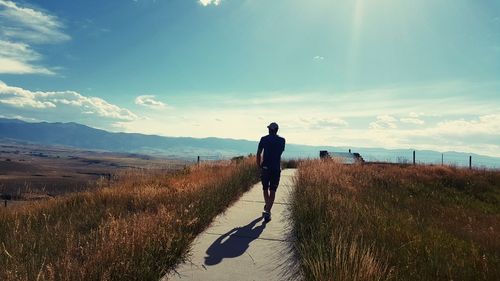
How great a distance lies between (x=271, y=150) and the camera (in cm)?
999

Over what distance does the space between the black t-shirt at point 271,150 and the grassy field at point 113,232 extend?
155cm

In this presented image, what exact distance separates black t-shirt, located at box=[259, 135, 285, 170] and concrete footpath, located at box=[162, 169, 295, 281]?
122cm

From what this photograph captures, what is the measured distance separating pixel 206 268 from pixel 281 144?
4.51 meters

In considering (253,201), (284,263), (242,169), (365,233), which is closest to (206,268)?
(284,263)

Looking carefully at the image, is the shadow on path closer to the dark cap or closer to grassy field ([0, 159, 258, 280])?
grassy field ([0, 159, 258, 280])

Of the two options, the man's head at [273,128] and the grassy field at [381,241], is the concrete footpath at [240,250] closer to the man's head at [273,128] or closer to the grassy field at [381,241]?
the grassy field at [381,241]

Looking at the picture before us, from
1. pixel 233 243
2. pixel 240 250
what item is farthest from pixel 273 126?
pixel 240 250

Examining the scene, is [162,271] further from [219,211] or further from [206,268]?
[219,211]

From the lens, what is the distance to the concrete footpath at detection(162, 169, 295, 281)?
5.96 m

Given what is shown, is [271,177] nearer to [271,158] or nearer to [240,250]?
[271,158]

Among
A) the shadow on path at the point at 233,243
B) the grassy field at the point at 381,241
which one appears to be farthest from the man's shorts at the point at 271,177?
the shadow on path at the point at 233,243

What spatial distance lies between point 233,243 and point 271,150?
2.99 metres

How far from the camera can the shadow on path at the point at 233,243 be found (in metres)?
6.77

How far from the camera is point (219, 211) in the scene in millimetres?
10125
